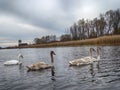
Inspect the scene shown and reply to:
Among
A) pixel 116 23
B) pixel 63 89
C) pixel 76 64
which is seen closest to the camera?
pixel 63 89

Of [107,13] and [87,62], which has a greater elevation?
[107,13]

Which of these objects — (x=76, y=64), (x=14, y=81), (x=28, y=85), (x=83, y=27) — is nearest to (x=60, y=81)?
(x=28, y=85)

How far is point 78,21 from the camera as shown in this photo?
4838 inches

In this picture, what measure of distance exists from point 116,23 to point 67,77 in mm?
85875

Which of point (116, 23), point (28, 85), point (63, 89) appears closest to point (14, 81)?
point (28, 85)

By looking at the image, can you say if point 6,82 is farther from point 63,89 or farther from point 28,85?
point 63,89

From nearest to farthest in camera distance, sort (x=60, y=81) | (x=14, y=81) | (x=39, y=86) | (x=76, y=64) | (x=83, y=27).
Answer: (x=39, y=86) < (x=60, y=81) < (x=14, y=81) < (x=76, y=64) < (x=83, y=27)

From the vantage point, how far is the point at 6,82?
14562 millimetres

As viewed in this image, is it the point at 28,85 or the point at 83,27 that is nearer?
the point at 28,85

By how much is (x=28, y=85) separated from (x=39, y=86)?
2.52ft

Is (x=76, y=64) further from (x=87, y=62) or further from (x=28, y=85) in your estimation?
(x=28, y=85)

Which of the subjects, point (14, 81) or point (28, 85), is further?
point (14, 81)

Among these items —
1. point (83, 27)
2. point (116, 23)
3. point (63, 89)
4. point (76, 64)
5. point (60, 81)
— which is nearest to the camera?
point (63, 89)

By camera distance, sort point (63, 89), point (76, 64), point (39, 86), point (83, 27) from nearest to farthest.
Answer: point (63, 89)
point (39, 86)
point (76, 64)
point (83, 27)
